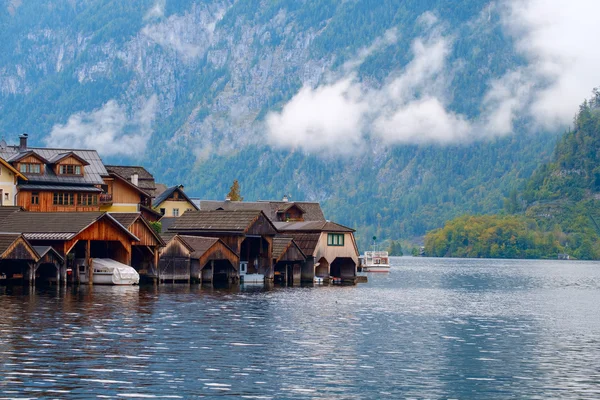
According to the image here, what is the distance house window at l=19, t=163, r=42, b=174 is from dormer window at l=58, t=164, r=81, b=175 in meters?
2.73

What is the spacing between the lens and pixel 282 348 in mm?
62969

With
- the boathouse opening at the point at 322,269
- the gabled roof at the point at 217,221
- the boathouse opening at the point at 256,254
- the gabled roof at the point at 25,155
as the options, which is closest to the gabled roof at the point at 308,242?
the boathouse opening at the point at 322,269

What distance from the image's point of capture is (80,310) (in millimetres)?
82312

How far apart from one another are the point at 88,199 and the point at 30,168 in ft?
26.5

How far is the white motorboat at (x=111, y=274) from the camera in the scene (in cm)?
11544

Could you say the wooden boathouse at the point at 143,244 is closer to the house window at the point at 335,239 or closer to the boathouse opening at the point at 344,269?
the house window at the point at 335,239

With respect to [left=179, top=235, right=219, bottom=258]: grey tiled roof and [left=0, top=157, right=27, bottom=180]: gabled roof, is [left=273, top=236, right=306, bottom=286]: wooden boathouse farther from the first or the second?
[left=0, top=157, right=27, bottom=180]: gabled roof

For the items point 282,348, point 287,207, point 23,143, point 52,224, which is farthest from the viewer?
point 287,207

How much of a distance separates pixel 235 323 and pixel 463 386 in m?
27.9

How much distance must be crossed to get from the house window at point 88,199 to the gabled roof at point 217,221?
32.5ft

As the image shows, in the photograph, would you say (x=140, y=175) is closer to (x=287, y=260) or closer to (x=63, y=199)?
(x=63, y=199)

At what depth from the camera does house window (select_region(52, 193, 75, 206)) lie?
136m

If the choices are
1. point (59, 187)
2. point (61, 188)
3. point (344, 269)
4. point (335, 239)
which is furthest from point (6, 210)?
point (344, 269)

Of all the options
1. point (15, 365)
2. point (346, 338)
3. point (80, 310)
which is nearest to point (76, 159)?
point (80, 310)
